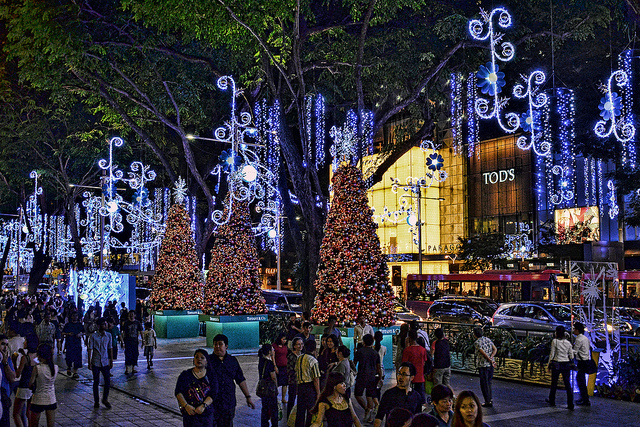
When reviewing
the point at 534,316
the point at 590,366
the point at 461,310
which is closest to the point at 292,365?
the point at 590,366

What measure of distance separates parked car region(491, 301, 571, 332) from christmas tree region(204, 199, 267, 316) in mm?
9260

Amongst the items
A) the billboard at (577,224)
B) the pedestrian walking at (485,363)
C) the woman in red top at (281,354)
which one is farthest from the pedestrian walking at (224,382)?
the billboard at (577,224)

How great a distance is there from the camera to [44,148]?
3638 centimetres

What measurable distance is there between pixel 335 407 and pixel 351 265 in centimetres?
1099

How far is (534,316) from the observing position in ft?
79.7

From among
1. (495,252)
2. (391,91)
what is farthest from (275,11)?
(495,252)

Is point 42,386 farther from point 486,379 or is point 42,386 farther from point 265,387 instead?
point 486,379

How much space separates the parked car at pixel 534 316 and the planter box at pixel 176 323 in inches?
463

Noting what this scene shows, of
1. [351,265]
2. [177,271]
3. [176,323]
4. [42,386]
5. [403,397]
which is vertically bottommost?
[176,323]

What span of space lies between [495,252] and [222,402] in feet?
125

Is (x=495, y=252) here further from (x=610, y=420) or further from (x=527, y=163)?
(x=610, y=420)

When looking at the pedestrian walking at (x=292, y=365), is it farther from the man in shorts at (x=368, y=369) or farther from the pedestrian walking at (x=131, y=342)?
the pedestrian walking at (x=131, y=342)

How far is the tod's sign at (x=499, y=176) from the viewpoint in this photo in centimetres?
5139

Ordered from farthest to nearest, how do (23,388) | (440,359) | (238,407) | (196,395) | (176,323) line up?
(176,323) < (238,407) < (440,359) < (23,388) < (196,395)
